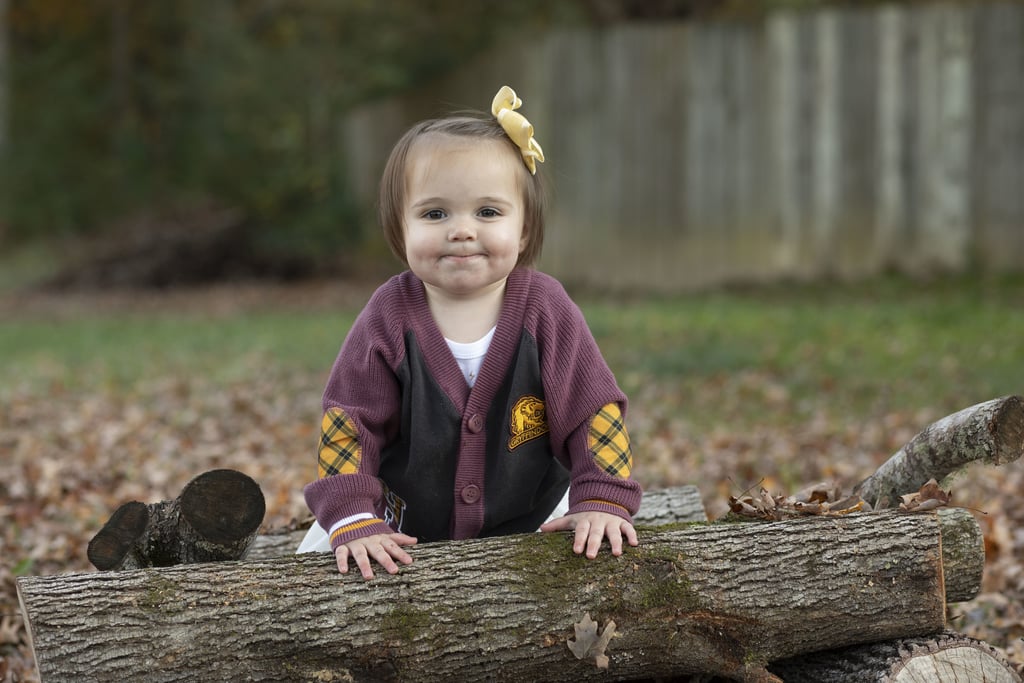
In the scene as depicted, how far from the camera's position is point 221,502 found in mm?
3566

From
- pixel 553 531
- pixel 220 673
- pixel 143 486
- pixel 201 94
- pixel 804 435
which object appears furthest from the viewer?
pixel 201 94

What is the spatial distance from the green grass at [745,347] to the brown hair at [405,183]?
198 inches

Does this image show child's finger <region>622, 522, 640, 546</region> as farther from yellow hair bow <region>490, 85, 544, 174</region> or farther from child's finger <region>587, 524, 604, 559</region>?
yellow hair bow <region>490, 85, 544, 174</region>

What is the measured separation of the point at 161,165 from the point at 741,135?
18.8 m

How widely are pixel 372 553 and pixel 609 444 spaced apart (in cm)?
77

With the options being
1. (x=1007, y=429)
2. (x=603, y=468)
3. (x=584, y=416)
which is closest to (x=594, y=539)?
(x=603, y=468)

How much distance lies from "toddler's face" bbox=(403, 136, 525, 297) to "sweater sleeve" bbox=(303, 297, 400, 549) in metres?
0.27

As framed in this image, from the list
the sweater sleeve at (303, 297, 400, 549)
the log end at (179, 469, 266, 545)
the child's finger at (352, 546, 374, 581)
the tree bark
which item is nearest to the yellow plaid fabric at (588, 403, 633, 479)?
the sweater sleeve at (303, 297, 400, 549)

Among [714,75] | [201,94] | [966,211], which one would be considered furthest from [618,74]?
[201,94]

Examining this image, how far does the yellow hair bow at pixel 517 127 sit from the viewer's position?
3.45 metres

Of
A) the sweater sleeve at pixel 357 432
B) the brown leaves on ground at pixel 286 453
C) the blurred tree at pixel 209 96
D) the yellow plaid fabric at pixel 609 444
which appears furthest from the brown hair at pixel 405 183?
the blurred tree at pixel 209 96

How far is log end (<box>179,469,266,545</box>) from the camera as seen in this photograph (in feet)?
11.7

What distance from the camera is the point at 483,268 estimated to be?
11.4 ft

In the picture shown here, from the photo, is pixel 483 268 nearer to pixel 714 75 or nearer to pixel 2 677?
pixel 2 677
